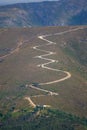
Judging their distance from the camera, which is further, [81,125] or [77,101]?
[77,101]

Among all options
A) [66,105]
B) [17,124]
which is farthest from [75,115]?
[17,124]

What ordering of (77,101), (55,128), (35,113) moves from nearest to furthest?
(55,128), (35,113), (77,101)

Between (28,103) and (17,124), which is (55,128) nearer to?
(17,124)

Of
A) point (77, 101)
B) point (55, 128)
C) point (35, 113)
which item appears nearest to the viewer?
point (55, 128)

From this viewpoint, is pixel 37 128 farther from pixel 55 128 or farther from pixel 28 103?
pixel 28 103

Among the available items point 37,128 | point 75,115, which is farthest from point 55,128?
point 75,115

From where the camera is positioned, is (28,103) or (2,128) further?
(28,103)
